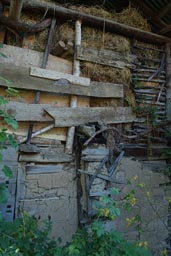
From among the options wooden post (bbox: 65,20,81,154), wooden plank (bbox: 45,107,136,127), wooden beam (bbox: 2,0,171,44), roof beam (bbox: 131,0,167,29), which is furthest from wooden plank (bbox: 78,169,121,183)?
roof beam (bbox: 131,0,167,29)

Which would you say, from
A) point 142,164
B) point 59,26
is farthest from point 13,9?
point 142,164

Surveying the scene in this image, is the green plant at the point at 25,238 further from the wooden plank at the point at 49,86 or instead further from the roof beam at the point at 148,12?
the roof beam at the point at 148,12

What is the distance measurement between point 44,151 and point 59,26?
1839 mm

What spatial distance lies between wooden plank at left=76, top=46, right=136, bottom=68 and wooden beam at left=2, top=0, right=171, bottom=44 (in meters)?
0.38

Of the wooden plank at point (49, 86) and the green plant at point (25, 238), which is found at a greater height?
the wooden plank at point (49, 86)

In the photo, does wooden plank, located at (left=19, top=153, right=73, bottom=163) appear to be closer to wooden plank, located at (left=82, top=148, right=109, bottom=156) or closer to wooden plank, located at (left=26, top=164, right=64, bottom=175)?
wooden plank, located at (left=26, top=164, right=64, bottom=175)

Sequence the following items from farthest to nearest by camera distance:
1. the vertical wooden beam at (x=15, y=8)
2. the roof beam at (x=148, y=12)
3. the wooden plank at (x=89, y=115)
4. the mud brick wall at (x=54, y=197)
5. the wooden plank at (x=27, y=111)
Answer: the roof beam at (x=148, y=12) < the wooden plank at (x=89, y=115) < the mud brick wall at (x=54, y=197) < the wooden plank at (x=27, y=111) < the vertical wooden beam at (x=15, y=8)

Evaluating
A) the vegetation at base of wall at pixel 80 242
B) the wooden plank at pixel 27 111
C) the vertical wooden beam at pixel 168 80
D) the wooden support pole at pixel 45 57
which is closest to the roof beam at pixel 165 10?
the vertical wooden beam at pixel 168 80

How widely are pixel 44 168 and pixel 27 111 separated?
0.80 m

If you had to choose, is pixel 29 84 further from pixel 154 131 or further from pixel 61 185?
pixel 154 131

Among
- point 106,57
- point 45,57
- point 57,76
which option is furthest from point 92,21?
point 57,76

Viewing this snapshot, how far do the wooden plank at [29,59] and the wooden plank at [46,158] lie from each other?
3.96ft

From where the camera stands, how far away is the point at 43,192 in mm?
2877

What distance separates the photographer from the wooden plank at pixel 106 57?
3173 millimetres
